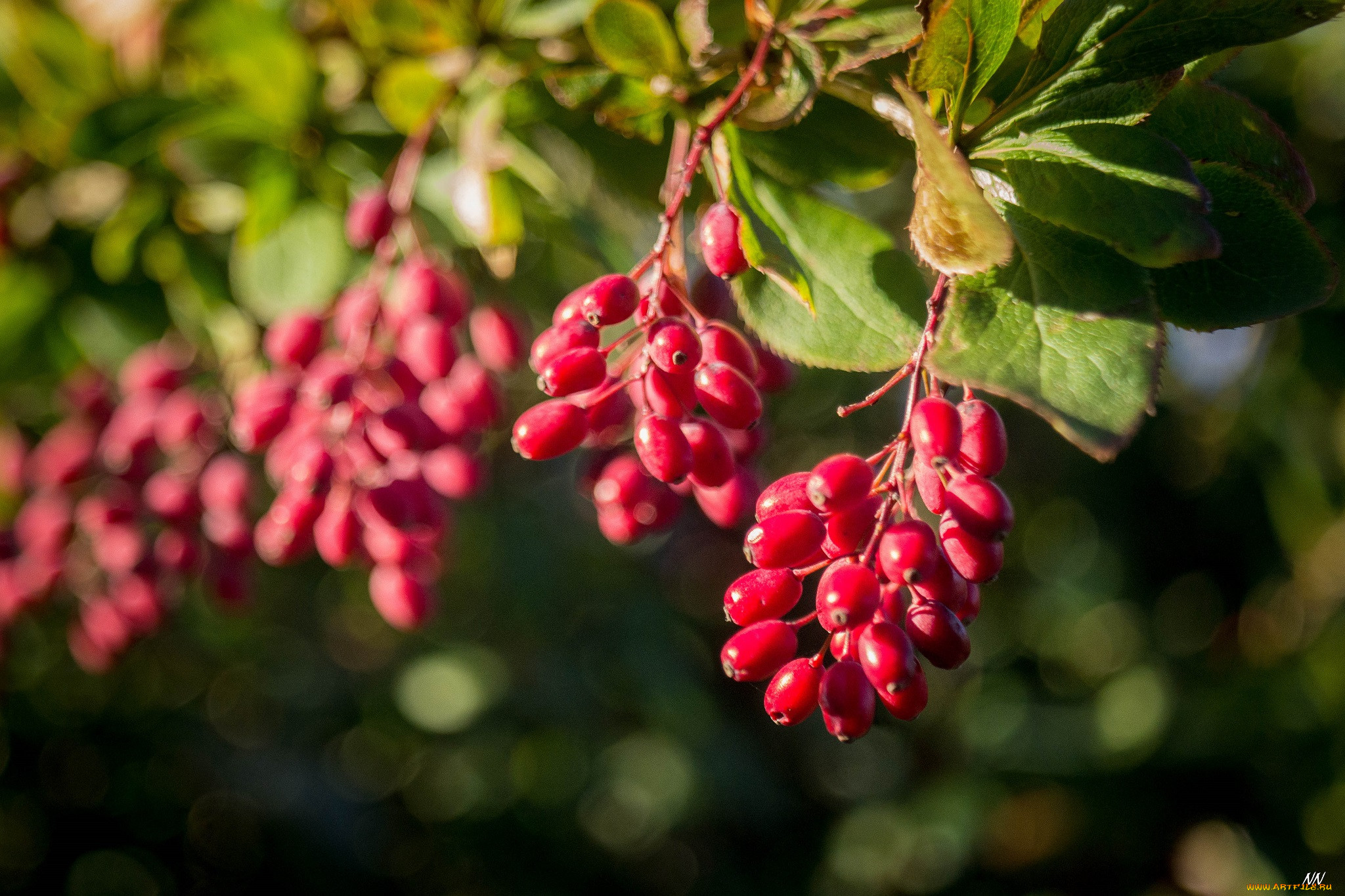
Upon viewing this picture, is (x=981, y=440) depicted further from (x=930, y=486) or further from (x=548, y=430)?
(x=548, y=430)

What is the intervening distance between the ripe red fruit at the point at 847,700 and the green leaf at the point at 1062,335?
0.69 feet

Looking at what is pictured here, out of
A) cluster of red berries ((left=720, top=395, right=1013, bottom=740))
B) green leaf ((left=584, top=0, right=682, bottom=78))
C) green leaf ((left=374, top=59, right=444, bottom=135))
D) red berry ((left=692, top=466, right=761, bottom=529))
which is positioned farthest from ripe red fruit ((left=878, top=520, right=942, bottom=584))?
green leaf ((left=374, top=59, right=444, bottom=135))

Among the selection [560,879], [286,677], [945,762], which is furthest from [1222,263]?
[286,677]

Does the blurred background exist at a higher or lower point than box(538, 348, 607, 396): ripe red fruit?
lower

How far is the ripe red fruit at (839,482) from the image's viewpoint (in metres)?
0.58

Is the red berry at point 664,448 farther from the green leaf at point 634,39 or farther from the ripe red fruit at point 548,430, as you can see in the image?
the green leaf at point 634,39

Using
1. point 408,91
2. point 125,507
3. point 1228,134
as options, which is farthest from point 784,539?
point 125,507

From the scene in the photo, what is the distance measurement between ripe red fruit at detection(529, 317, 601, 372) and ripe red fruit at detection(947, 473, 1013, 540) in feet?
0.98

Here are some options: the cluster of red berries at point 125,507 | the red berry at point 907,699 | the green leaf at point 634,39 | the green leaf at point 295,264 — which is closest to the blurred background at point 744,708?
the cluster of red berries at point 125,507

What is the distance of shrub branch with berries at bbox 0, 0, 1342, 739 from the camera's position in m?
0.55

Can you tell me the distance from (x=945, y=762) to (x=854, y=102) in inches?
86.1

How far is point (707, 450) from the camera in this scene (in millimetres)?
688

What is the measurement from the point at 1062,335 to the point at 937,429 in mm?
94

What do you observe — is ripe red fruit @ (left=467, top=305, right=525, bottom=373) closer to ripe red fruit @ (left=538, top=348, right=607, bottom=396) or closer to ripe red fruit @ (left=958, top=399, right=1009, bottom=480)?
ripe red fruit @ (left=538, top=348, right=607, bottom=396)
